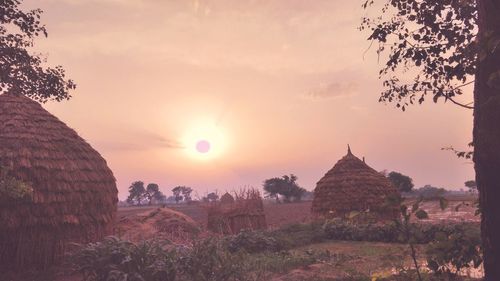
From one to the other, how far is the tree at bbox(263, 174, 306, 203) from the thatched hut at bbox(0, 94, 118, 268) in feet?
248

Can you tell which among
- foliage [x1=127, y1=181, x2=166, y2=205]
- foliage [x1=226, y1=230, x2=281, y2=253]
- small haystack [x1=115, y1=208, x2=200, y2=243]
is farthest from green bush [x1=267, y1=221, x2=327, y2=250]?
foliage [x1=127, y1=181, x2=166, y2=205]

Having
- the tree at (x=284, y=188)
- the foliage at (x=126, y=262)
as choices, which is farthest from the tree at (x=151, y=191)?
the foliage at (x=126, y=262)

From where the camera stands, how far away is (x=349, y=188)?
69.2ft

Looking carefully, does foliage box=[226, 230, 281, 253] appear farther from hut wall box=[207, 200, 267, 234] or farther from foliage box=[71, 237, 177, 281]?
foliage box=[71, 237, 177, 281]

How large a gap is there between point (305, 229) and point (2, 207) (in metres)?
10.6

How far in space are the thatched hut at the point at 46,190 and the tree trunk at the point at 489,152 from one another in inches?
367

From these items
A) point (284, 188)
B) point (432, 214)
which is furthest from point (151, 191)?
point (432, 214)

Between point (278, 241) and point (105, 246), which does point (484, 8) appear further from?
point (278, 241)

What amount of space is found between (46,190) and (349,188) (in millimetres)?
13640

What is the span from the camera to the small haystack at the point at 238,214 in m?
19.7

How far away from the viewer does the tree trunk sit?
3.67m

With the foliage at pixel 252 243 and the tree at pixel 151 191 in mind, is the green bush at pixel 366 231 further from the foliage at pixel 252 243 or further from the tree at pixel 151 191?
the tree at pixel 151 191

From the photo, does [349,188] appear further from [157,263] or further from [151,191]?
[151,191]

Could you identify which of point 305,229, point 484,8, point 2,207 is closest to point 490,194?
point 484,8
